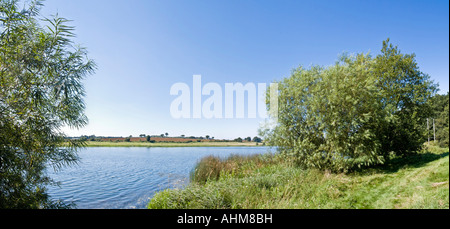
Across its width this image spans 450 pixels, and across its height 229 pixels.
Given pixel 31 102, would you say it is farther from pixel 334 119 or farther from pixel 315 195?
pixel 334 119

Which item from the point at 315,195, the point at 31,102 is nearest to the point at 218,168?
the point at 315,195

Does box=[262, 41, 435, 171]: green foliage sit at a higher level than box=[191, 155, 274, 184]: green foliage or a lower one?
higher

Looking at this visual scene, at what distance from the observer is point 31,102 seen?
4.69m

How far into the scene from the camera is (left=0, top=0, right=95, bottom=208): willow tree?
4.42 meters

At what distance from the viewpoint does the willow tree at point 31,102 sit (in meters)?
4.42

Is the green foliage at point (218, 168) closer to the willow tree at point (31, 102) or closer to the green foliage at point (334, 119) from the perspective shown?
the green foliage at point (334, 119)

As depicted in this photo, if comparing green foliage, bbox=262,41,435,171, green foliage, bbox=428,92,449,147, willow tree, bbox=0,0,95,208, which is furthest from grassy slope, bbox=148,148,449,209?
green foliage, bbox=428,92,449,147

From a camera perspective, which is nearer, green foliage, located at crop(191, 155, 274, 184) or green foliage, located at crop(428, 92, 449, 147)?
green foliage, located at crop(191, 155, 274, 184)

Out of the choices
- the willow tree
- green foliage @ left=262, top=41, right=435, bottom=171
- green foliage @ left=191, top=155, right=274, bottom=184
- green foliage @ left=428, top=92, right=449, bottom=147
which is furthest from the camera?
green foliage @ left=428, top=92, right=449, bottom=147

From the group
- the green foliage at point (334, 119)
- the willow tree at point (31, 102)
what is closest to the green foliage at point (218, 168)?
the green foliage at point (334, 119)

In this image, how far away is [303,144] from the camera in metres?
9.34

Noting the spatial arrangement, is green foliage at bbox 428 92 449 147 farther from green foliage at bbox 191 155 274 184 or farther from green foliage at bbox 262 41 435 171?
green foliage at bbox 191 155 274 184
